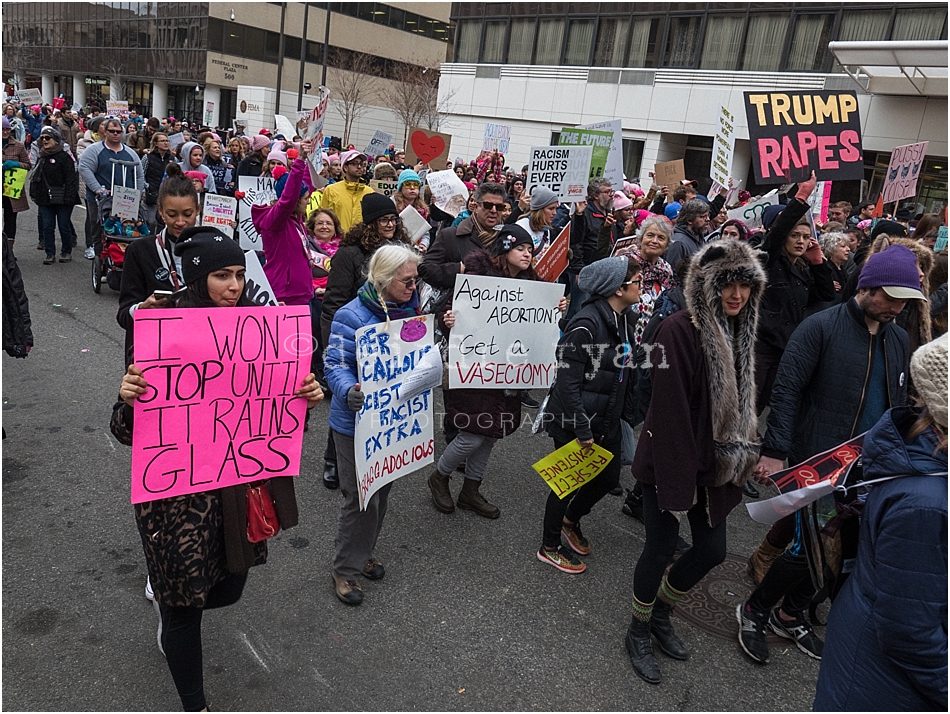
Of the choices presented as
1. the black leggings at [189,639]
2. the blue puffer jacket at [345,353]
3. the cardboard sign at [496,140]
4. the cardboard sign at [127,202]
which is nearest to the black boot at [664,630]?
the blue puffer jacket at [345,353]

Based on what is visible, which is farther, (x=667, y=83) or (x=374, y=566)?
(x=667, y=83)

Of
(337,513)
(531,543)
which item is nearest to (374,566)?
(337,513)

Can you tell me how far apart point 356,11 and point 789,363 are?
55758 mm

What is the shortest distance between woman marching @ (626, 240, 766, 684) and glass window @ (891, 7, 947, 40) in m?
26.9

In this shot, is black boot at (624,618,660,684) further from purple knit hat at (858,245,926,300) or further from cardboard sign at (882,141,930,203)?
cardboard sign at (882,141,930,203)

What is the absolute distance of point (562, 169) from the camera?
27.3 ft

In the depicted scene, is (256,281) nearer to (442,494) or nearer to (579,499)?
(442,494)

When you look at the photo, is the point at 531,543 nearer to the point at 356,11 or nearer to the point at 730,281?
the point at 730,281

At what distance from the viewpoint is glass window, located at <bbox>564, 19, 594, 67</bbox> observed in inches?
1275

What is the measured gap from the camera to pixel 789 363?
3705mm

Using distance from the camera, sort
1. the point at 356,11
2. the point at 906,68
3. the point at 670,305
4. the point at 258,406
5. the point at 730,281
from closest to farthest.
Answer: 1. the point at 258,406
2. the point at 730,281
3. the point at 670,305
4. the point at 906,68
5. the point at 356,11

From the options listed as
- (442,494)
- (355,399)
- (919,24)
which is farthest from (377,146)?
(919,24)

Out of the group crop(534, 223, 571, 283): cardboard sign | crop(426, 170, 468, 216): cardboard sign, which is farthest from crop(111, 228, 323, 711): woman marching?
crop(426, 170, 468, 216): cardboard sign

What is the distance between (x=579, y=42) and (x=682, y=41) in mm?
5304
